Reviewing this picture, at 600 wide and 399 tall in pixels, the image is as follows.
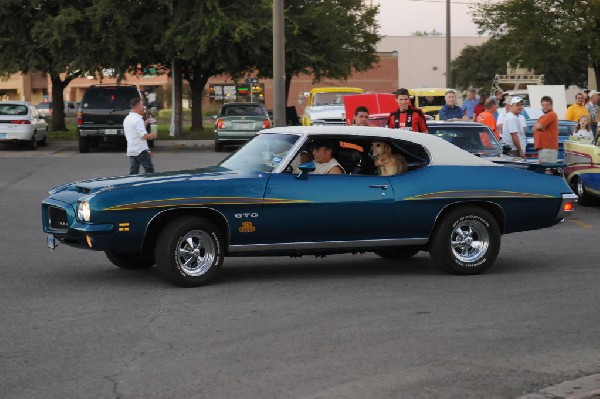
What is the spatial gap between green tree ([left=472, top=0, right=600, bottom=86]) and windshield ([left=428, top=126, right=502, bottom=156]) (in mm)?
34791

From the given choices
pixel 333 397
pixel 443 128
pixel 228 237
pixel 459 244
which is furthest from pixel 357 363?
pixel 443 128

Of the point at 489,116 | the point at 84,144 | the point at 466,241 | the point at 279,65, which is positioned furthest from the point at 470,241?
the point at 84,144

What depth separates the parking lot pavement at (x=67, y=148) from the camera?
34.1m

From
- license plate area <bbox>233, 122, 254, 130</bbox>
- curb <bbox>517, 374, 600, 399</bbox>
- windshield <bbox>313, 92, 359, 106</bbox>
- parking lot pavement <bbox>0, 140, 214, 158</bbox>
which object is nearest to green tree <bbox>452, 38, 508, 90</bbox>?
parking lot pavement <bbox>0, 140, 214, 158</bbox>

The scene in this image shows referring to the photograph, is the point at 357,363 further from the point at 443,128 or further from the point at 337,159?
the point at 443,128

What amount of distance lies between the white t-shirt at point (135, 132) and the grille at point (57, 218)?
7643 millimetres

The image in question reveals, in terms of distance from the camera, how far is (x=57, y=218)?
10.5 meters

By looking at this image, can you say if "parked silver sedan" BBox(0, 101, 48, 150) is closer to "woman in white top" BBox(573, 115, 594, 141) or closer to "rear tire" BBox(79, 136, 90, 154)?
"rear tire" BBox(79, 136, 90, 154)

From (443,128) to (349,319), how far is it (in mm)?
8862

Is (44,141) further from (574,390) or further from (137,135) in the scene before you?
(574,390)

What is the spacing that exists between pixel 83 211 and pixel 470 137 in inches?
332

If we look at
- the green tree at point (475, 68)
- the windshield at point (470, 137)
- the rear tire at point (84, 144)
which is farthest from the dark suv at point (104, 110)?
the green tree at point (475, 68)

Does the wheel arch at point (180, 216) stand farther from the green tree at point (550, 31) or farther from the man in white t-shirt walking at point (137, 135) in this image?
the green tree at point (550, 31)

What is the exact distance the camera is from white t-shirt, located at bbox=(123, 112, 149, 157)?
18156 mm
